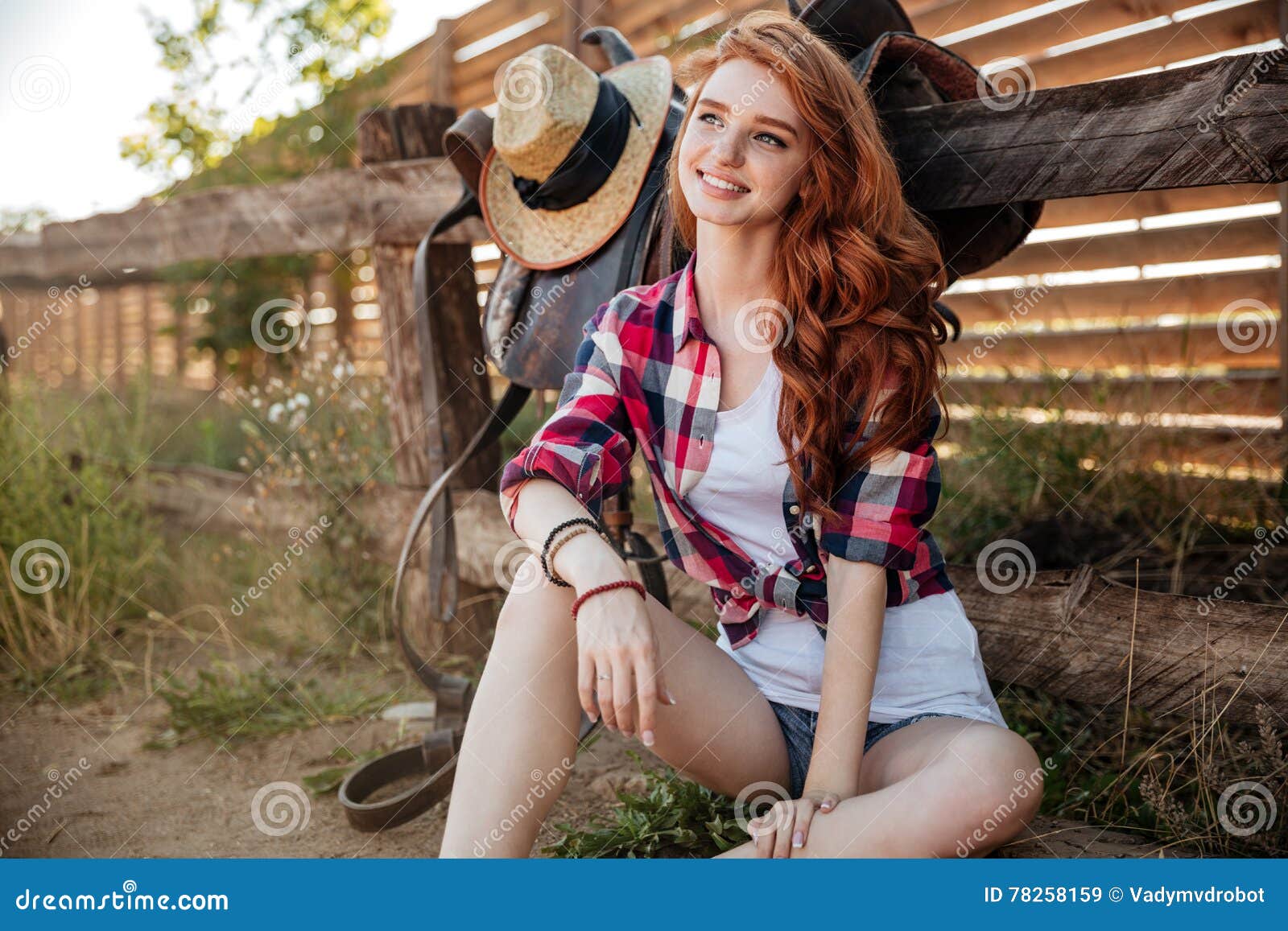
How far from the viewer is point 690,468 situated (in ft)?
5.34

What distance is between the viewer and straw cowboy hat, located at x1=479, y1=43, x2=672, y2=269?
1.90 metres

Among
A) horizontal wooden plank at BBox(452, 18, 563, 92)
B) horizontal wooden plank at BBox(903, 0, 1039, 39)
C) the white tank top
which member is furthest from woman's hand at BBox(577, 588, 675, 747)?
horizontal wooden plank at BBox(452, 18, 563, 92)

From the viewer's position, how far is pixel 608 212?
199 cm

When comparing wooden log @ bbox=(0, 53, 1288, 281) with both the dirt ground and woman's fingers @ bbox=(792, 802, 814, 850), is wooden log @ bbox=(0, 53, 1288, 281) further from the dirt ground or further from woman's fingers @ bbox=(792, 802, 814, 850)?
the dirt ground

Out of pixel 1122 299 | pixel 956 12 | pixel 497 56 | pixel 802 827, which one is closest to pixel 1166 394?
pixel 1122 299

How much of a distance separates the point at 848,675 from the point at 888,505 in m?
0.26

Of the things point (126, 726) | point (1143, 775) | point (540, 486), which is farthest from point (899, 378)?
point (126, 726)

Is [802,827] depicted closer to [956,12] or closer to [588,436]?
[588,436]

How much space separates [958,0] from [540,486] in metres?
3.10

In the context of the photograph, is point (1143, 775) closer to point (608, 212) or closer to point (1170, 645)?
point (1170, 645)

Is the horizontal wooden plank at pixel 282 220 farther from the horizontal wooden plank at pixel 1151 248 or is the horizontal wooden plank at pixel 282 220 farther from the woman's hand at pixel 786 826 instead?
the woman's hand at pixel 786 826

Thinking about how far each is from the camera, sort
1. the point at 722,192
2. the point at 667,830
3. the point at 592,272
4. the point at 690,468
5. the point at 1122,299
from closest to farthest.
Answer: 1. the point at 722,192
2. the point at 690,468
3. the point at 667,830
4. the point at 592,272
5. the point at 1122,299

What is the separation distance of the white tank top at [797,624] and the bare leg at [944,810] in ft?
0.63
